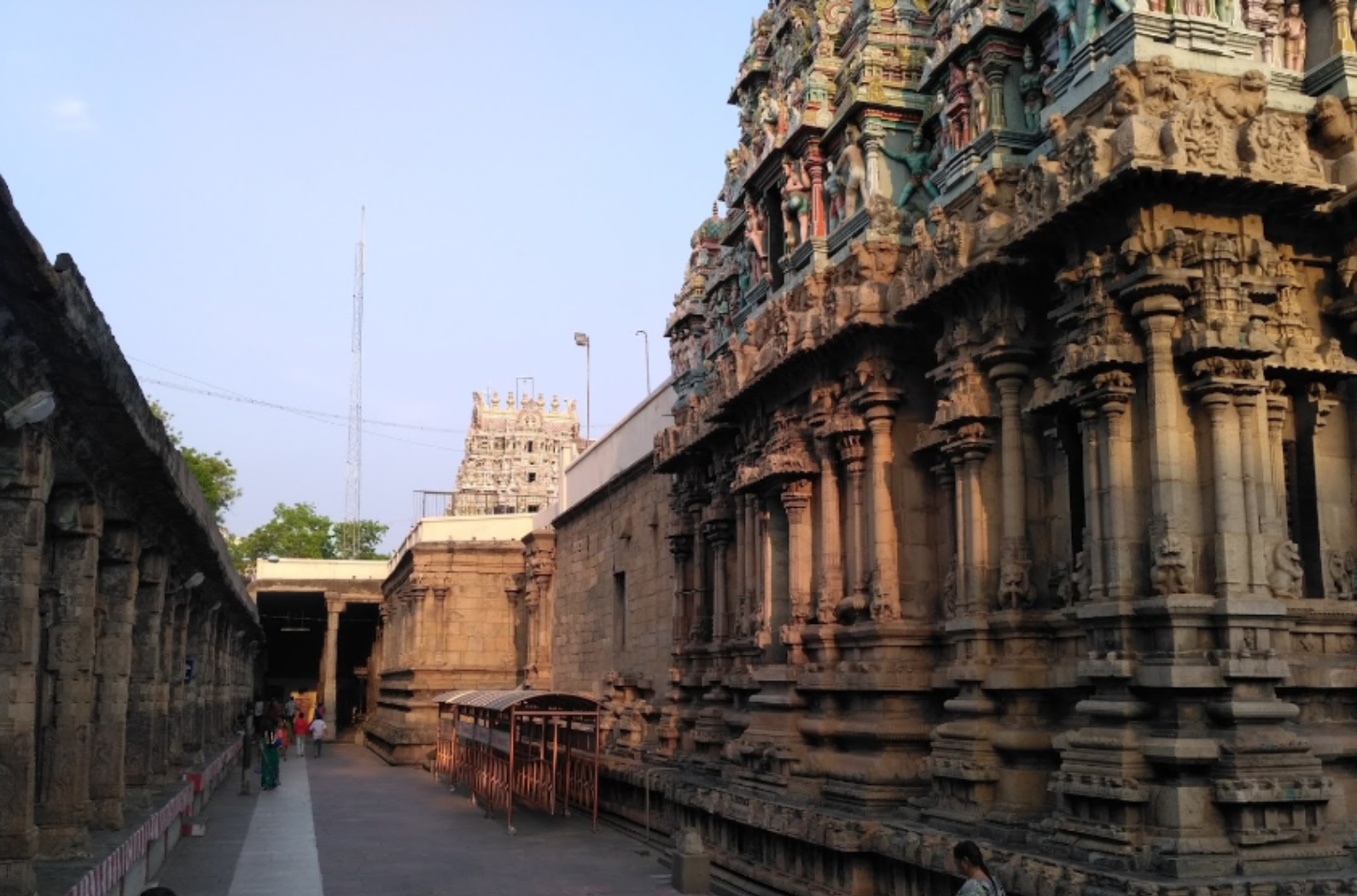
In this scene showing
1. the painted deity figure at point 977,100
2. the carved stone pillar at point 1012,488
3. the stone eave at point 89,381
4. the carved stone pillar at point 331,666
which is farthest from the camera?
the carved stone pillar at point 331,666

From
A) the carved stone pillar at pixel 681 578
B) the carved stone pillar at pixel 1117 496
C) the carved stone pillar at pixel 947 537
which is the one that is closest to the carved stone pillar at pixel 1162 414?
the carved stone pillar at pixel 1117 496

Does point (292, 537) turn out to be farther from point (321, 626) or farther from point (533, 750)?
point (533, 750)

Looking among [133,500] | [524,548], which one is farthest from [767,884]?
[524,548]

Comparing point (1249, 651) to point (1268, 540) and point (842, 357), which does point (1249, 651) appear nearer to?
point (1268, 540)

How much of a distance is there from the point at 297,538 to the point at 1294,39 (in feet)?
267

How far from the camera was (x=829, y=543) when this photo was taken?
48.9 ft

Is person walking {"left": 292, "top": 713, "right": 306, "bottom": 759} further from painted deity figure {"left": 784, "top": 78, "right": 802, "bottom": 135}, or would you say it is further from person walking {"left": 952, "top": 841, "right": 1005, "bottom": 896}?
person walking {"left": 952, "top": 841, "right": 1005, "bottom": 896}

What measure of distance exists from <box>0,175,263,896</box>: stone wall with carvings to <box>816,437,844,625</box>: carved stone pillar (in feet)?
22.6

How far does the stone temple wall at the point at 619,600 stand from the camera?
77.3 feet

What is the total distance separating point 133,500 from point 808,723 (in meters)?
7.81

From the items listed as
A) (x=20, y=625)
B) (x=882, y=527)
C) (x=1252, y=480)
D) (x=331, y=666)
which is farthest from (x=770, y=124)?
(x=331, y=666)

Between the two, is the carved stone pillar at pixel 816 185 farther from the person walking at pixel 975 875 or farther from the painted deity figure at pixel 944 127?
the person walking at pixel 975 875

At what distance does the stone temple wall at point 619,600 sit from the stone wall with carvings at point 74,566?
755 cm

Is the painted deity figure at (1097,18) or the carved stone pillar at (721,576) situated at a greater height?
the painted deity figure at (1097,18)
